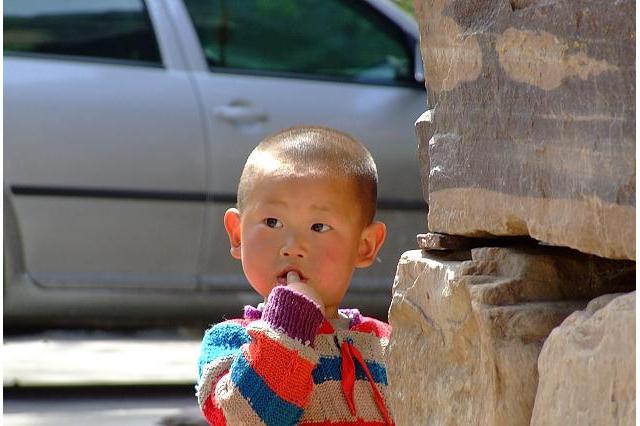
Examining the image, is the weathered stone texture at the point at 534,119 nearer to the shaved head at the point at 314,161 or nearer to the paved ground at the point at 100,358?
the shaved head at the point at 314,161

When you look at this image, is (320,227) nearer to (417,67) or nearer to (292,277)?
(292,277)

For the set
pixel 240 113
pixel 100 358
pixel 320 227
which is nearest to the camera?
pixel 320 227

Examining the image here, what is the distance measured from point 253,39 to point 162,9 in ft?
1.27

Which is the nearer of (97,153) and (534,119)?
(534,119)

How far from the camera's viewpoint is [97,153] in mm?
5523

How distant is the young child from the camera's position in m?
2.32

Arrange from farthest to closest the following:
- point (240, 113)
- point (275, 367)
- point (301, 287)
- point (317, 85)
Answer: point (317, 85) < point (240, 113) < point (301, 287) < point (275, 367)

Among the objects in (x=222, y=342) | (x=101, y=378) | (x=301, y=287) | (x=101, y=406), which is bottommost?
(x=101, y=378)

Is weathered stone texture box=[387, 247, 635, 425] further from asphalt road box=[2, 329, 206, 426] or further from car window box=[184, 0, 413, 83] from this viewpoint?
car window box=[184, 0, 413, 83]

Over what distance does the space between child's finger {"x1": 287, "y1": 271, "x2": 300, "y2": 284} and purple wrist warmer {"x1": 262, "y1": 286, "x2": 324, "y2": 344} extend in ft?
0.40

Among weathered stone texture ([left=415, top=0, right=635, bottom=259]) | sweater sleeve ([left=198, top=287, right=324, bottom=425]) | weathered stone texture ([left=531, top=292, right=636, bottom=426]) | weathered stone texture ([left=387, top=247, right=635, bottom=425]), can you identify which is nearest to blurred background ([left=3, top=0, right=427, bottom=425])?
sweater sleeve ([left=198, top=287, right=324, bottom=425])

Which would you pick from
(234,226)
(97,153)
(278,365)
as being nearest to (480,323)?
(278,365)

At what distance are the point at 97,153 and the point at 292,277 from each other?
10.4 feet

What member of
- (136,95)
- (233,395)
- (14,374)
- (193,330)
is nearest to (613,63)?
(233,395)
